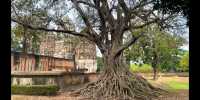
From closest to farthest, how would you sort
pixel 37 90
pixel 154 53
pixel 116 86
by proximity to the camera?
pixel 116 86 < pixel 37 90 < pixel 154 53

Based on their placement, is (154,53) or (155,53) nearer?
(155,53)

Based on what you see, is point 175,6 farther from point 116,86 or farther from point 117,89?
point 117,89

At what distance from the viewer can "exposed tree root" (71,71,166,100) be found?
16.5 meters

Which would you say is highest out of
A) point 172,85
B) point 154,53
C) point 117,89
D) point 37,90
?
point 154,53

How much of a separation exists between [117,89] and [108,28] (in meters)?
3.82

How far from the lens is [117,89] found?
54.5ft

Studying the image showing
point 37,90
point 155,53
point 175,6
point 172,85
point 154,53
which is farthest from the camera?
point 154,53

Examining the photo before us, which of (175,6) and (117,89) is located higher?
(175,6)

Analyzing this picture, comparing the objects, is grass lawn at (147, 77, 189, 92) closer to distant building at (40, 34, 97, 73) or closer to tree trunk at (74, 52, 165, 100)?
tree trunk at (74, 52, 165, 100)

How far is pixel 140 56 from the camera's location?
34312 millimetres

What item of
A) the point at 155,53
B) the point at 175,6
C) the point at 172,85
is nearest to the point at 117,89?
the point at 172,85

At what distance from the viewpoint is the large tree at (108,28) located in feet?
55.1
